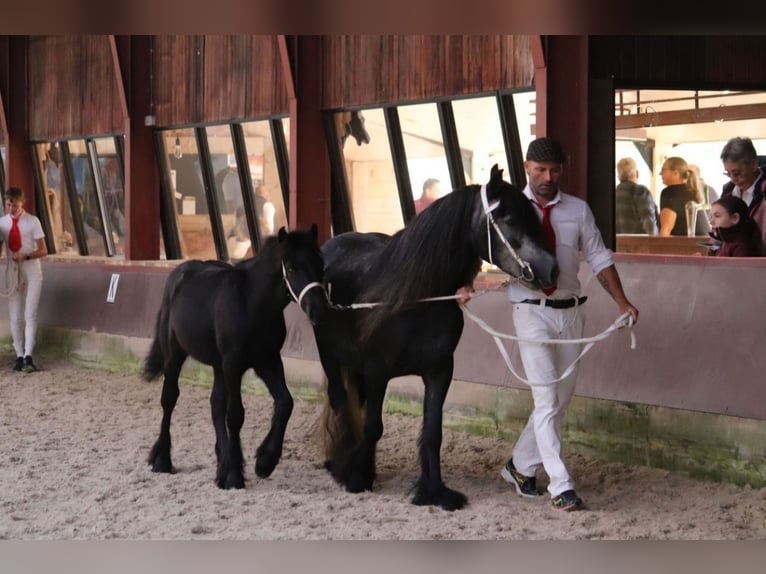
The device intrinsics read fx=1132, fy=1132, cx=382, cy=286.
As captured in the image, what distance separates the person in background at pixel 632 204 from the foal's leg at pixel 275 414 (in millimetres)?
3758

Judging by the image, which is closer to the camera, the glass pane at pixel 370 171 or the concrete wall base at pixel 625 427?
the concrete wall base at pixel 625 427

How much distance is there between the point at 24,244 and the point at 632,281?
282 inches

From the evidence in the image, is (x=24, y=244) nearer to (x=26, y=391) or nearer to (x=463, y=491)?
(x=26, y=391)

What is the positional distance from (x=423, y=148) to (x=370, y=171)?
83cm

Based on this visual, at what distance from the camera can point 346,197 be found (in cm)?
1163

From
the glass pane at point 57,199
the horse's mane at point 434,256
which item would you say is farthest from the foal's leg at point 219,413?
the glass pane at point 57,199

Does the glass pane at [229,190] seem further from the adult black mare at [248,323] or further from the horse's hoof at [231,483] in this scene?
the horse's hoof at [231,483]

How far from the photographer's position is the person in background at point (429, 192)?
35.1 feet

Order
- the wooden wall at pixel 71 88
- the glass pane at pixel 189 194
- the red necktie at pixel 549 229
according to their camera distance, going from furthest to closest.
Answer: the wooden wall at pixel 71 88
the glass pane at pixel 189 194
the red necktie at pixel 549 229

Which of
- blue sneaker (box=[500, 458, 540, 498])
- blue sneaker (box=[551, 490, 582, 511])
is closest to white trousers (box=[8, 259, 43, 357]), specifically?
blue sneaker (box=[500, 458, 540, 498])

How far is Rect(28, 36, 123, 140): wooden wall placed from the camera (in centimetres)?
1524

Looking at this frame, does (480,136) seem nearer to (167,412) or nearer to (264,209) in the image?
(264,209)

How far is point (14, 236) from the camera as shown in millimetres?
11781
